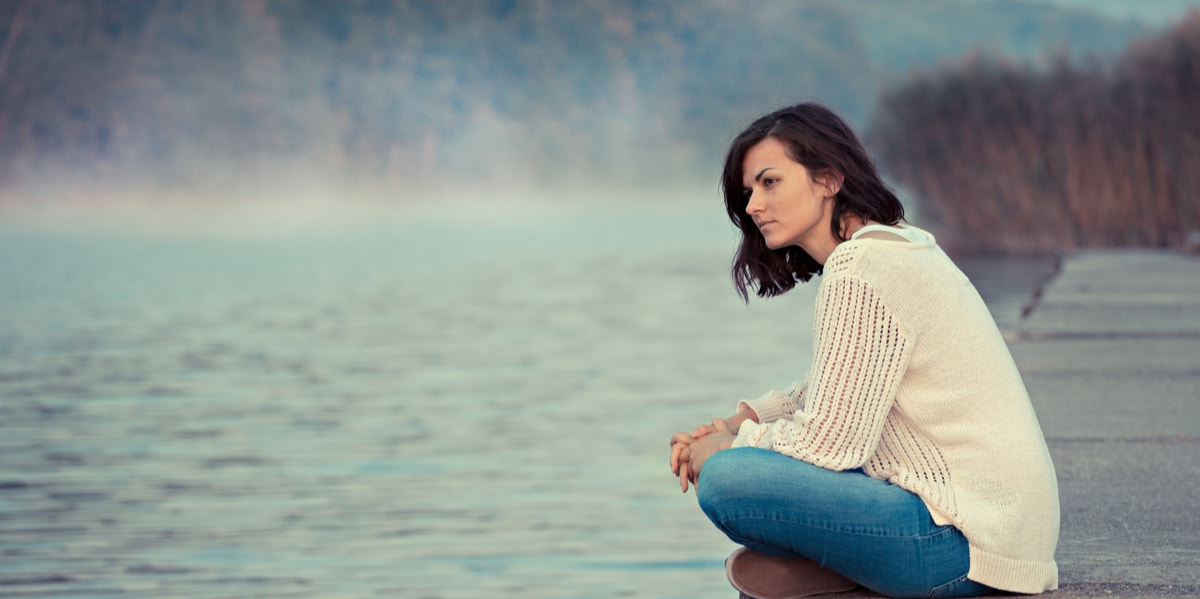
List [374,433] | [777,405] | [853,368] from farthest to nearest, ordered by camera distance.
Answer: [374,433] < [777,405] < [853,368]

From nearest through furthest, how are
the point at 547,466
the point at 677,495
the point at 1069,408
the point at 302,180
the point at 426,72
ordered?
the point at 1069,408 < the point at 677,495 < the point at 547,466 < the point at 302,180 < the point at 426,72

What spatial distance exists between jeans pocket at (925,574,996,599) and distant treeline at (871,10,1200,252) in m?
11.7

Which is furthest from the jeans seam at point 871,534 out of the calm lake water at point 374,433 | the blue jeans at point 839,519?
the calm lake water at point 374,433

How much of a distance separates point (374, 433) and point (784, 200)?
4687mm

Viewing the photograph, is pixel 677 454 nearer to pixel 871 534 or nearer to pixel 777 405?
pixel 777 405

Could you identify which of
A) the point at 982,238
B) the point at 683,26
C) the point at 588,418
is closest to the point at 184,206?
the point at 683,26

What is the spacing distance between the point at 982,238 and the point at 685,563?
12.0 m

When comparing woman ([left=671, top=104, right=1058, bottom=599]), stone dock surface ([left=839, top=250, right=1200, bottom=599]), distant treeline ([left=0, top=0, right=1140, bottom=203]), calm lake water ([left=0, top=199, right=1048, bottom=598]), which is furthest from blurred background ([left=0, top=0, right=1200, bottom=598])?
distant treeline ([left=0, top=0, right=1140, bottom=203])

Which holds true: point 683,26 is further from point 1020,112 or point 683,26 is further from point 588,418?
point 588,418

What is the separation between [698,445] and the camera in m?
2.54

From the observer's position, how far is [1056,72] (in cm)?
1530

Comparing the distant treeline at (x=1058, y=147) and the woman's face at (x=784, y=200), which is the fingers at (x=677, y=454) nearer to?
the woman's face at (x=784, y=200)

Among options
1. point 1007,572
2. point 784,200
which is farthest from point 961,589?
point 784,200

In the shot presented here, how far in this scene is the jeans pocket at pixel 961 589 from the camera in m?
2.37
